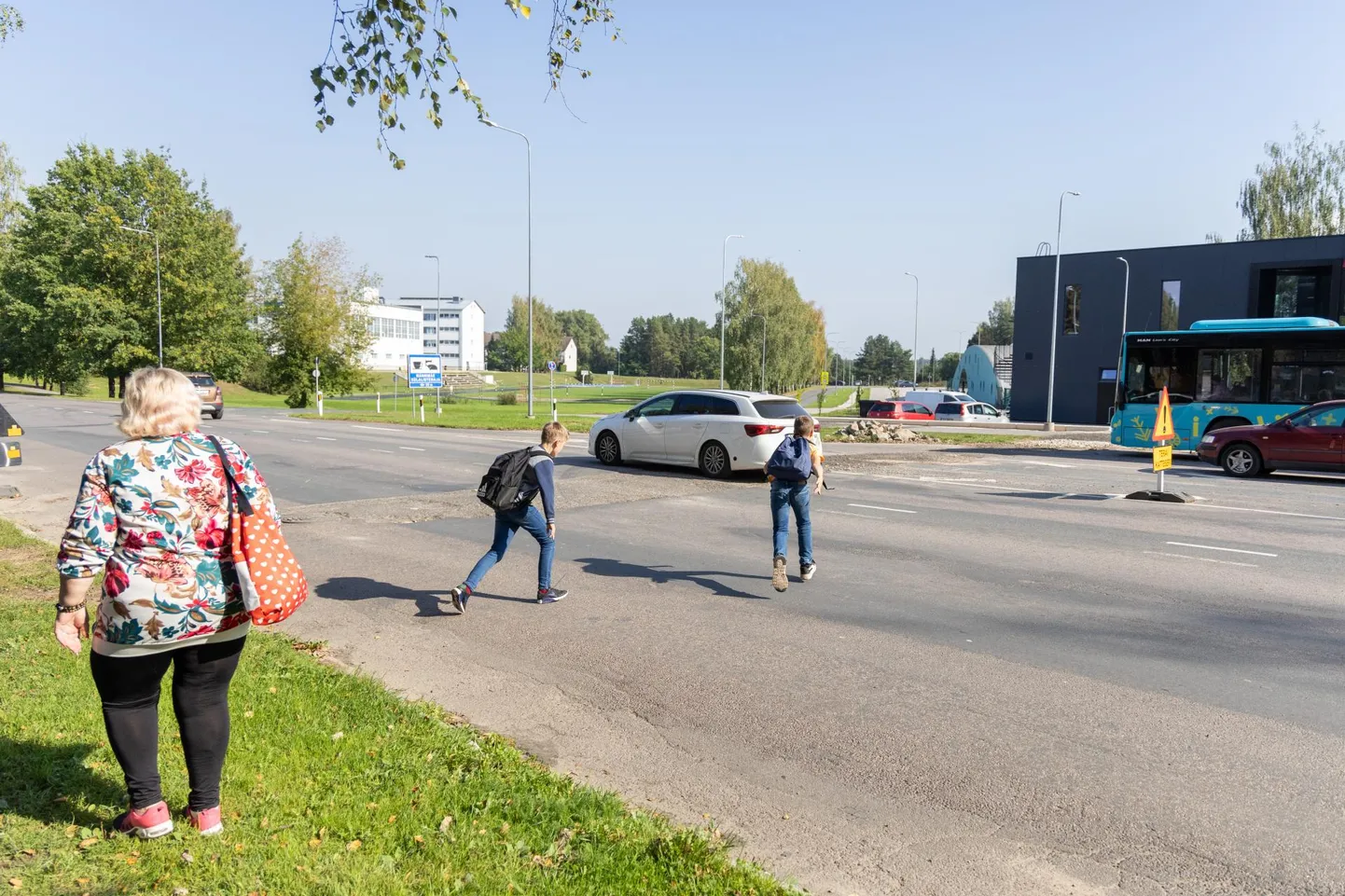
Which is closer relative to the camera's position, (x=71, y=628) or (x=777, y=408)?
(x=71, y=628)

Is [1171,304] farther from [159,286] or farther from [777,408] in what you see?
[159,286]

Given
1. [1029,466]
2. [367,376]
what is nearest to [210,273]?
[367,376]

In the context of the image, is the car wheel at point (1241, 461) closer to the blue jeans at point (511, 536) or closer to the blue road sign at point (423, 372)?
the blue jeans at point (511, 536)

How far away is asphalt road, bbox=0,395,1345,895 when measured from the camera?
3.88m

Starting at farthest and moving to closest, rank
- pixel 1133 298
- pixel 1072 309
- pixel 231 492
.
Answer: pixel 1072 309 < pixel 1133 298 < pixel 231 492

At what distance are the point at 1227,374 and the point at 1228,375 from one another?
0.05m

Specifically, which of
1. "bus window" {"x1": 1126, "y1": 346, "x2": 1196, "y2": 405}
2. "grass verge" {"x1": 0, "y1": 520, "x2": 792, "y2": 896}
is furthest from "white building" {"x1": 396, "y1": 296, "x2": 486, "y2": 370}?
"grass verge" {"x1": 0, "y1": 520, "x2": 792, "y2": 896}

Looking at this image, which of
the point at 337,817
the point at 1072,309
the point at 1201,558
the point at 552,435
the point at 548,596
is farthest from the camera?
the point at 1072,309

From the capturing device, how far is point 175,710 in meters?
3.58

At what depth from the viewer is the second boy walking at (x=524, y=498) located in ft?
24.0

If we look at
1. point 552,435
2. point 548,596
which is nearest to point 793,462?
point 552,435

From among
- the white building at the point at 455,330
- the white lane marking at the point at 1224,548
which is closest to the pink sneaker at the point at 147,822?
the white lane marking at the point at 1224,548

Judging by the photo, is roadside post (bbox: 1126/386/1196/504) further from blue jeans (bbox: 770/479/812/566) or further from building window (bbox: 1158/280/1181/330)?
building window (bbox: 1158/280/1181/330)

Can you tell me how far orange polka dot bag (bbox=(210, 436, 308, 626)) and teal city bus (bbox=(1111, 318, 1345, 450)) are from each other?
23.0 metres
